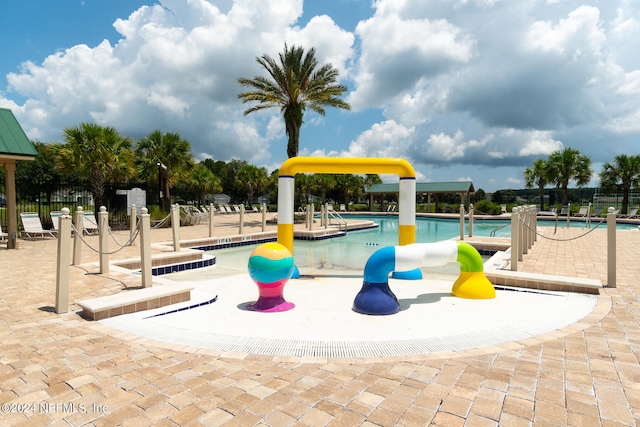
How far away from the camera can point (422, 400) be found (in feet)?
9.29

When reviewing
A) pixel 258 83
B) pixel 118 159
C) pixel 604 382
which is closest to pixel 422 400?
pixel 604 382

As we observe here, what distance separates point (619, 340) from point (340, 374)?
314 cm

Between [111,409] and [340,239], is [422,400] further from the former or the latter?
[340,239]

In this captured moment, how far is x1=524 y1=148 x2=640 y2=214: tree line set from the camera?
2850 cm

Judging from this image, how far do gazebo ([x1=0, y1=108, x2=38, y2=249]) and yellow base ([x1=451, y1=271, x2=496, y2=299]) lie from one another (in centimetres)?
1204

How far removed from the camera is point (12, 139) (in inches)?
427

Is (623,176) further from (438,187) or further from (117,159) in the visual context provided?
(117,159)

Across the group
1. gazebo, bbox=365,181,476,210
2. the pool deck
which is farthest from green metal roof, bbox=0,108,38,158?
gazebo, bbox=365,181,476,210

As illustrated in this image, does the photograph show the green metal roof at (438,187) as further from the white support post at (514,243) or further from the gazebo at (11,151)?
the gazebo at (11,151)

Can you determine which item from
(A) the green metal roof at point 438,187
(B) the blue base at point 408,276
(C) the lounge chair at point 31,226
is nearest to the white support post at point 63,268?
(B) the blue base at point 408,276

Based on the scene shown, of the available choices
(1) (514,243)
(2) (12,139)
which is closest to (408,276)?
(1) (514,243)

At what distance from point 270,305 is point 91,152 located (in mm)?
14841

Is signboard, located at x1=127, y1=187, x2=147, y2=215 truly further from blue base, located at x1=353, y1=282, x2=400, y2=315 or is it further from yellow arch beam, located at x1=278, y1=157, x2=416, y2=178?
blue base, located at x1=353, y1=282, x2=400, y2=315

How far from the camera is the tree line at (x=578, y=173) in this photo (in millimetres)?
28500
